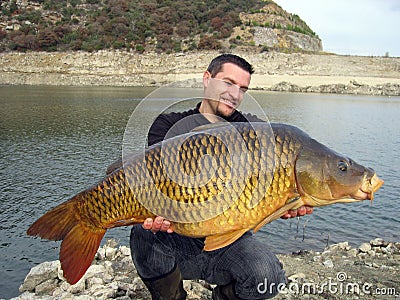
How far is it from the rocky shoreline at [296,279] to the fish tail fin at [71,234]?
4.08 ft

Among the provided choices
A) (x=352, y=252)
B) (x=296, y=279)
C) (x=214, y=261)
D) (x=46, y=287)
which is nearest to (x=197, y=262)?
(x=214, y=261)

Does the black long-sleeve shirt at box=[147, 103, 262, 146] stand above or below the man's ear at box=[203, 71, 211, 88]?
below

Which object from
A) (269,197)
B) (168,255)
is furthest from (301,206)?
(168,255)

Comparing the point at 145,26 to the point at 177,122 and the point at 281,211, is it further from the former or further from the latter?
the point at 281,211

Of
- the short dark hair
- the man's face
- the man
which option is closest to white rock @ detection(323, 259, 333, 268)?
the man

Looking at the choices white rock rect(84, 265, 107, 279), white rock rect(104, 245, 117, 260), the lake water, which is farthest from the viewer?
the lake water

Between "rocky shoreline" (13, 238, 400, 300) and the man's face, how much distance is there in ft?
5.28

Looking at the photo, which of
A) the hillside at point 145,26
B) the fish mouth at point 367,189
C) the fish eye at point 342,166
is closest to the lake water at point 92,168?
the fish eye at point 342,166

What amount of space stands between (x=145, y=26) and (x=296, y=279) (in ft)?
180

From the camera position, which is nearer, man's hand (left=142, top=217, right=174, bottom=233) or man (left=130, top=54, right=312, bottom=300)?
man's hand (left=142, top=217, right=174, bottom=233)

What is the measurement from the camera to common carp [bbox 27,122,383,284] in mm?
1881

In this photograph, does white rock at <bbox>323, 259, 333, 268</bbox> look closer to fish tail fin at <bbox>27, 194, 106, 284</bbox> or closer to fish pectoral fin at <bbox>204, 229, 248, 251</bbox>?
fish pectoral fin at <bbox>204, 229, 248, 251</bbox>

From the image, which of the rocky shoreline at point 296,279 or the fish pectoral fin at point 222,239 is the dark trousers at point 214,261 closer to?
the fish pectoral fin at point 222,239

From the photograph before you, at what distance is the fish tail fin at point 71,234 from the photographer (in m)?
2.08
